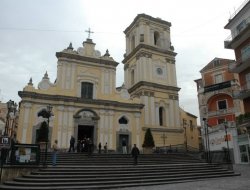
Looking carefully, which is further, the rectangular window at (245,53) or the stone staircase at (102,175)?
the rectangular window at (245,53)

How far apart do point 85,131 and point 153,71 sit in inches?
544

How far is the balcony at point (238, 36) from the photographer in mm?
24453

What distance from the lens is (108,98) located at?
31.5m

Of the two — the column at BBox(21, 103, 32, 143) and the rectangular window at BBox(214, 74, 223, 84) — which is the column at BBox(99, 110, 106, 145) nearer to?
the column at BBox(21, 103, 32, 143)

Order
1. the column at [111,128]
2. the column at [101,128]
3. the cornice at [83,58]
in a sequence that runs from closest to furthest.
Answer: the column at [101,128] < the column at [111,128] < the cornice at [83,58]

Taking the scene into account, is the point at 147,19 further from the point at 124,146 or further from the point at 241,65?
the point at 124,146

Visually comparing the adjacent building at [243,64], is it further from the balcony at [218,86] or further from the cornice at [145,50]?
the cornice at [145,50]

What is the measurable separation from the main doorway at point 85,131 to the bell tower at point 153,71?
752 centimetres

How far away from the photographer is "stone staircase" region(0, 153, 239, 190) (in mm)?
13016

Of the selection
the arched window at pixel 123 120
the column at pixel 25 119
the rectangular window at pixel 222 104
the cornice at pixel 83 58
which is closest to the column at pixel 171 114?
the rectangular window at pixel 222 104

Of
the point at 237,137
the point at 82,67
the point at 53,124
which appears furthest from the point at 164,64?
the point at 53,124

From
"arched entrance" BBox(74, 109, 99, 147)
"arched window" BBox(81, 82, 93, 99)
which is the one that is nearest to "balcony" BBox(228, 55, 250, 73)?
"arched entrance" BBox(74, 109, 99, 147)

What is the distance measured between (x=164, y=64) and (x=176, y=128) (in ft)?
32.6

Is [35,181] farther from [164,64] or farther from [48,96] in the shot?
[164,64]
